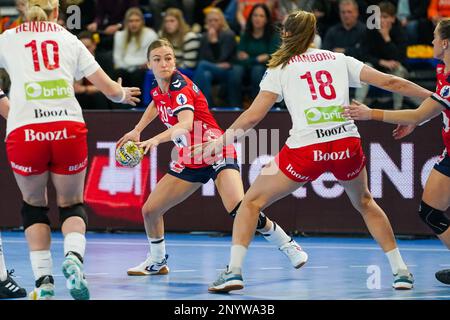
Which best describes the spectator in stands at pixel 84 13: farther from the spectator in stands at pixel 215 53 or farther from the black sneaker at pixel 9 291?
the black sneaker at pixel 9 291

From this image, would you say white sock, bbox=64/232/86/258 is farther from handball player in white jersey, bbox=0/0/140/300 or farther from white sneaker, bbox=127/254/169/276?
white sneaker, bbox=127/254/169/276

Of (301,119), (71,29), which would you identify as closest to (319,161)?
(301,119)

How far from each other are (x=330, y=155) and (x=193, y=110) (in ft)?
4.98

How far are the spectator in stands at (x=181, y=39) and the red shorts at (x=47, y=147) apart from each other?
705 cm

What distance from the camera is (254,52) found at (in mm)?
14016

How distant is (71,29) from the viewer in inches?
591

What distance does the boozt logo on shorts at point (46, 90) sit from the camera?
22.9ft

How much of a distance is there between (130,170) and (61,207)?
5009 millimetres

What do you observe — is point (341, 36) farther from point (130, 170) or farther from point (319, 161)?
point (319, 161)

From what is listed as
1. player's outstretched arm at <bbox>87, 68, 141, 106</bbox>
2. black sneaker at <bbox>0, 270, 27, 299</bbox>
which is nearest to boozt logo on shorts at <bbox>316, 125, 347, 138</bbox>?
player's outstretched arm at <bbox>87, 68, 141, 106</bbox>

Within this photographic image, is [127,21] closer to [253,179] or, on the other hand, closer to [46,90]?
[253,179]

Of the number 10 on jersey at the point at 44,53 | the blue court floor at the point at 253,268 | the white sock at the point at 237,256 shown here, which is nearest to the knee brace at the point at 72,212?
the blue court floor at the point at 253,268

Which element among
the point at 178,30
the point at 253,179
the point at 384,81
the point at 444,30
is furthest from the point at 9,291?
the point at 178,30

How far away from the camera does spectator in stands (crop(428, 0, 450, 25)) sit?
13.9m
